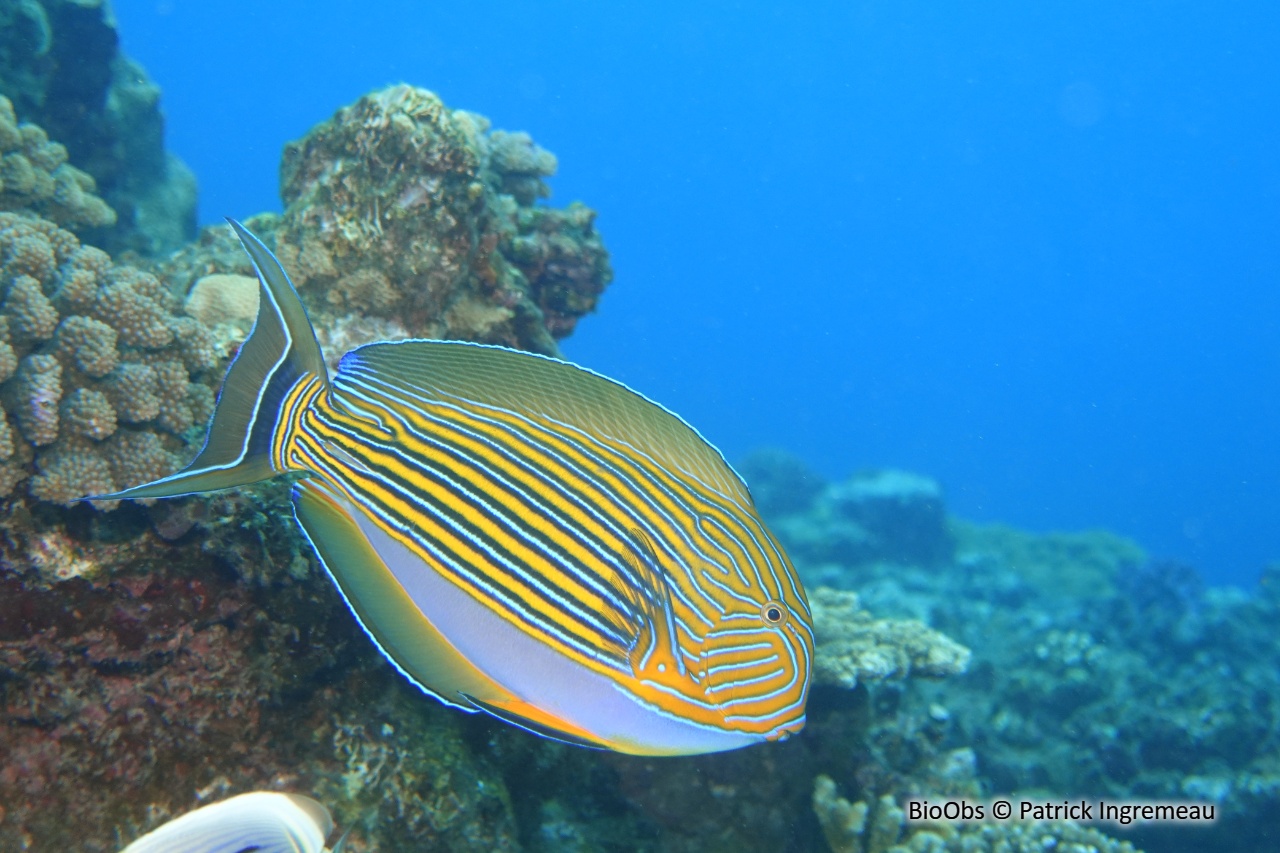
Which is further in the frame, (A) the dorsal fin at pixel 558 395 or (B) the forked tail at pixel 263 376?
(A) the dorsal fin at pixel 558 395

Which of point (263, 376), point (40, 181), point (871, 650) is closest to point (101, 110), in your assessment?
point (40, 181)

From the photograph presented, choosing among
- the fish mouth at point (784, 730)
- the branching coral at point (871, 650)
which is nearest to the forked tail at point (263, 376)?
the fish mouth at point (784, 730)

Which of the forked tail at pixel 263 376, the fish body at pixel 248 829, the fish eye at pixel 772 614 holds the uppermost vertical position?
the forked tail at pixel 263 376

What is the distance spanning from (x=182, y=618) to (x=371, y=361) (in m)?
1.35

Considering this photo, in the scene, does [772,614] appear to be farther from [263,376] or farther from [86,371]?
[86,371]

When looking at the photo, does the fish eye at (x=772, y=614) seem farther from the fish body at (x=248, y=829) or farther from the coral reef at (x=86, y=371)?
the coral reef at (x=86, y=371)

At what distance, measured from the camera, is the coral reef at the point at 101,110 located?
7.45 metres

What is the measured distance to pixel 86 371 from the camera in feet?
8.59

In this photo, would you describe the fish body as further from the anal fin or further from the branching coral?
the branching coral

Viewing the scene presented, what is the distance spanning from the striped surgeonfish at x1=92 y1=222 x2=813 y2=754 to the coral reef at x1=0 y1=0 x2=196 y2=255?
6247 mm

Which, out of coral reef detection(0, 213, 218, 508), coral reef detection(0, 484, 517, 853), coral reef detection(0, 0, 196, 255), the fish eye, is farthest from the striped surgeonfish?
coral reef detection(0, 0, 196, 255)

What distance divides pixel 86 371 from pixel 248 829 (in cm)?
192

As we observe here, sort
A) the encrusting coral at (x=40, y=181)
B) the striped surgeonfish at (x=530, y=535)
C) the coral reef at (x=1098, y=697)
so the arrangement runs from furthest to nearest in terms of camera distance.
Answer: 1. the coral reef at (x=1098, y=697)
2. the encrusting coral at (x=40, y=181)
3. the striped surgeonfish at (x=530, y=535)

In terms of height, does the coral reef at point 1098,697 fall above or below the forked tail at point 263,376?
above
